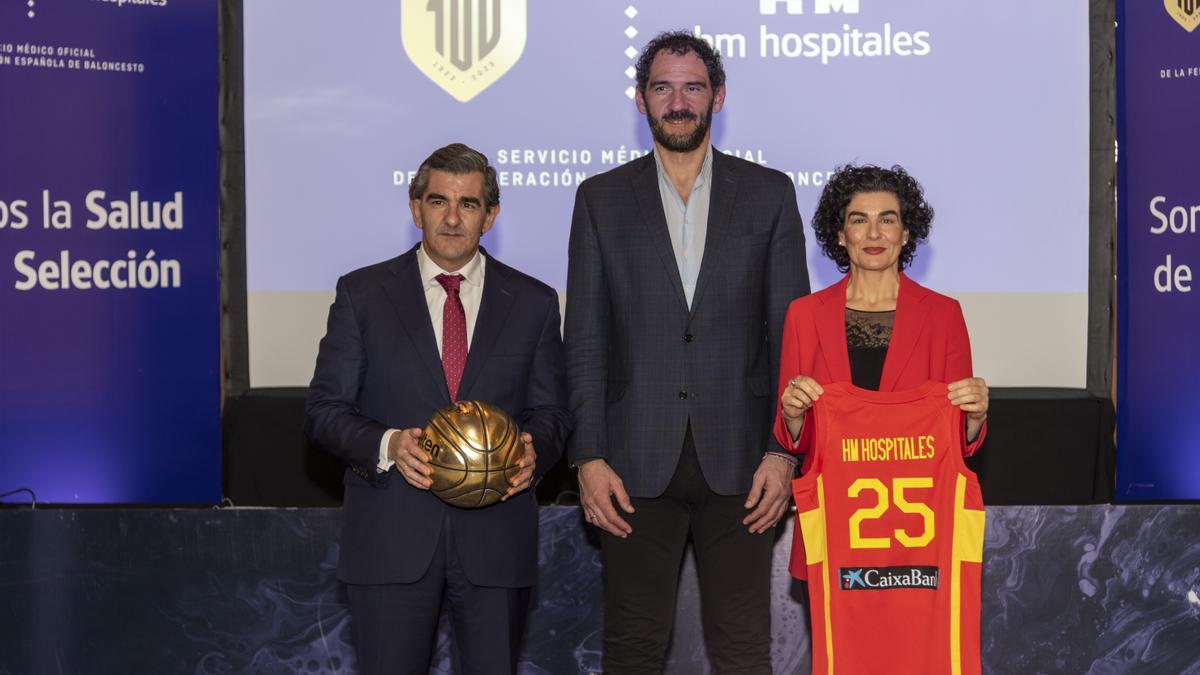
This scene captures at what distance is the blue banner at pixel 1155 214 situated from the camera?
14.8ft

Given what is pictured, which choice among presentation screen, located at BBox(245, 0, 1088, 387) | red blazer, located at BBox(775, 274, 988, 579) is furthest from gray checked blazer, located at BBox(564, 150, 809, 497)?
presentation screen, located at BBox(245, 0, 1088, 387)

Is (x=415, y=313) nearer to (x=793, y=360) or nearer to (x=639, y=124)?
(x=793, y=360)

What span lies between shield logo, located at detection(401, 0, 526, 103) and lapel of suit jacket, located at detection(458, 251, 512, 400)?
1746 mm

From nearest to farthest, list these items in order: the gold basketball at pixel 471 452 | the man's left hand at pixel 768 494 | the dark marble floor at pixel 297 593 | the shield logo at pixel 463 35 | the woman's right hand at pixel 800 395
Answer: the gold basketball at pixel 471 452, the woman's right hand at pixel 800 395, the man's left hand at pixel 768 494, the dark marble floor at pixel 297 593, the shield logo at pixel 463 35

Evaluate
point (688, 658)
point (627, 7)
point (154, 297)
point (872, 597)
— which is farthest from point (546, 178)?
point (872, 597)

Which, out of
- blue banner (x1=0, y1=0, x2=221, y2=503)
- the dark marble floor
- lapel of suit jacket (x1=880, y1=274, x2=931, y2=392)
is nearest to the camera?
lapel of suit jacket (x1=880, y1=274, x2=931, y2=392)

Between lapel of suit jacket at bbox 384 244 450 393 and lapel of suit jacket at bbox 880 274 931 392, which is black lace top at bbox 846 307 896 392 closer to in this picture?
lapel of suit jacket at bbox 880 274 931 392

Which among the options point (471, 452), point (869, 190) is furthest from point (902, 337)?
point (471, 452)

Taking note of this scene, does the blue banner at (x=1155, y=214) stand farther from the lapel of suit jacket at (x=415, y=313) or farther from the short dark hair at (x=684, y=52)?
the lapel of suit jacket at (x=415, y=313)

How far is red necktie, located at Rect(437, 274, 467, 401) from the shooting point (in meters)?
3.02

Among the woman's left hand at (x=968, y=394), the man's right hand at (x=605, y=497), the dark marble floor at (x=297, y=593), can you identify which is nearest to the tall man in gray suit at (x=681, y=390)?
the man's right hand at (x=605, y=497)

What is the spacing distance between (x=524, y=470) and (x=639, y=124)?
211cm

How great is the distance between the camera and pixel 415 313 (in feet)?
9.86

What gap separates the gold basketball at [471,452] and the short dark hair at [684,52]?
1.04m
